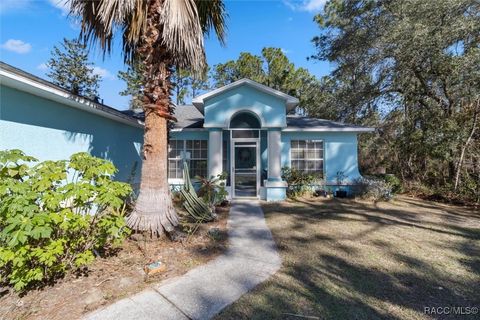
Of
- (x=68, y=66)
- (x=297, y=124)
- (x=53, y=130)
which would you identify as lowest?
(x=53, y=130)

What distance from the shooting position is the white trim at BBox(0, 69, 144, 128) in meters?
4.68

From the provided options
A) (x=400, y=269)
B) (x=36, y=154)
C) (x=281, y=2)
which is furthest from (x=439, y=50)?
(x=36, y=154)

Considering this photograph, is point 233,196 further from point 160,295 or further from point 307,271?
point 160,295

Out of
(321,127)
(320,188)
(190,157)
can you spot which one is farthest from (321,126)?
(190,157)

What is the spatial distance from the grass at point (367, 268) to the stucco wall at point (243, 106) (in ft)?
15.9

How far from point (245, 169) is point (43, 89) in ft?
27.2

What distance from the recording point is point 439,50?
11.1 m

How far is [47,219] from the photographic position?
329 centimetres

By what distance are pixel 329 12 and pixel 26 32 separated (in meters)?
17.4

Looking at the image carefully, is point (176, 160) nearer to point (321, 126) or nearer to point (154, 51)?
point (321, 126)

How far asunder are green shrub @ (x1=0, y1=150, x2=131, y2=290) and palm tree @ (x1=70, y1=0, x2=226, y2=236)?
144cm

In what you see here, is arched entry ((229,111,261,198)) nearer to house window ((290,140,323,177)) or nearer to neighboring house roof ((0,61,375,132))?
neighboring house roof ((0,61,375,132))

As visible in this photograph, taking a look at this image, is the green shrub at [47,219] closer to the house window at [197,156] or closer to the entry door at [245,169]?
the entry door at [245,169]

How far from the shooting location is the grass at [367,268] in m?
3.46
